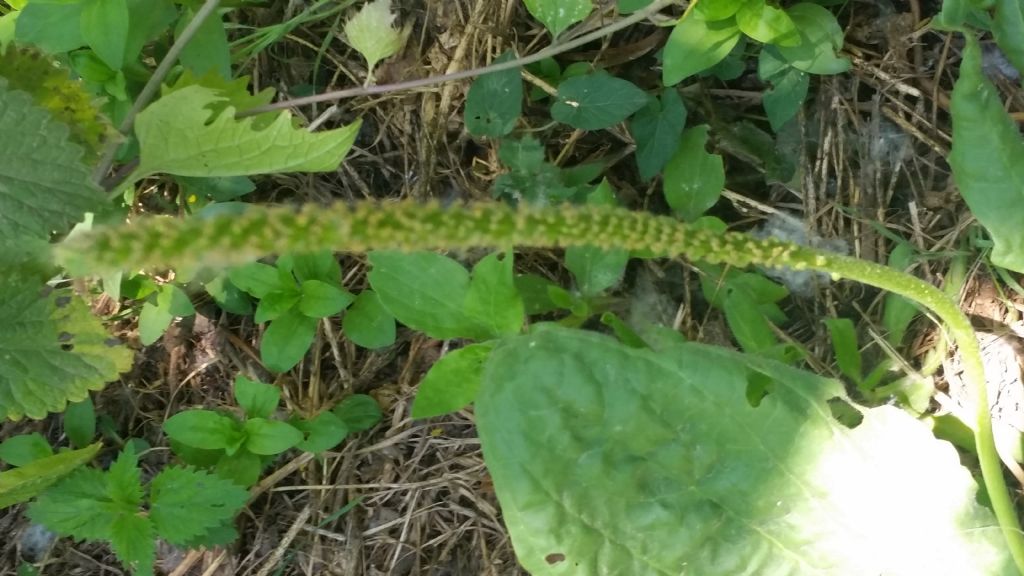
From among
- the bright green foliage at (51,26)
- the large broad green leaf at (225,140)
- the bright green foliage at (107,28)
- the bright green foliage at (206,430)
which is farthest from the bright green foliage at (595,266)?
the bright green foliage at (51,26)

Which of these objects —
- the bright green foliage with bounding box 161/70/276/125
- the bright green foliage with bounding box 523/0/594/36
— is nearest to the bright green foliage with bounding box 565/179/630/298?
the bright green foliage with bounding box 523/0/594/36

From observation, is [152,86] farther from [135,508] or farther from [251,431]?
[135,508]

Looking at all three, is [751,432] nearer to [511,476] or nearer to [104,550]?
[511,476]

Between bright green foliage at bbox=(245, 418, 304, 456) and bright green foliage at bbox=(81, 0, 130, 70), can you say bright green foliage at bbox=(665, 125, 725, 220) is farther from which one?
bright green foliage at bbox=(81, 0, 130, 70)

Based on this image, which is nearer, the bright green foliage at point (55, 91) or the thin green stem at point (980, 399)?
the thin green stem at point (980, 399)

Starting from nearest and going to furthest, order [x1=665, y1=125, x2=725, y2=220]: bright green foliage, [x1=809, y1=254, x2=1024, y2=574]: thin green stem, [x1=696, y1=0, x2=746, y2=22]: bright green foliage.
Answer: [x1=809, y1=254, x2=1024, y2=574]: thin green stem < [x1=696, y1=0, x2=746, y2=22]: bright green foliage < [x1=665, y1=125, x2=725, y2=220]: bright green foliage

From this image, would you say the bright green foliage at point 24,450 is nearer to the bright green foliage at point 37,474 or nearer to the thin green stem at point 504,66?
the bright green foliage at point 37,474
